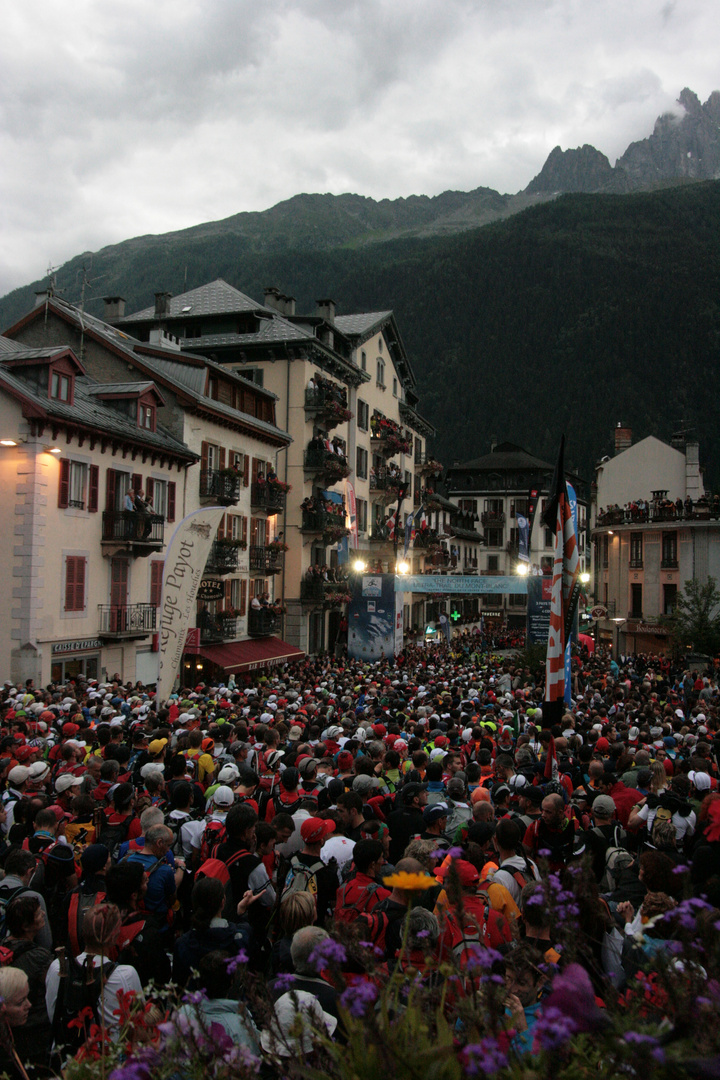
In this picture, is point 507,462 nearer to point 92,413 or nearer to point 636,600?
point 636,600

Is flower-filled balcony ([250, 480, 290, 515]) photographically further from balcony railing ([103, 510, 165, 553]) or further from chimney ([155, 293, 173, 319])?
chimney ([155, 293, 173, 319])

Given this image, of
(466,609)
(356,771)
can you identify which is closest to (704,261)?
(466,609)

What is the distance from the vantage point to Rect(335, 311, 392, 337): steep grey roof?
160ft

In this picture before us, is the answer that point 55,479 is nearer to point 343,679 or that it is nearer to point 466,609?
point 343,679

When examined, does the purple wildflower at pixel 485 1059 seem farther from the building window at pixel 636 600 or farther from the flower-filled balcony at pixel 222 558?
the building window at pixel 636 600

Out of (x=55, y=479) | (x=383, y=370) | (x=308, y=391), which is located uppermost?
(x=383, y=370)

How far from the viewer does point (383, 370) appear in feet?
173

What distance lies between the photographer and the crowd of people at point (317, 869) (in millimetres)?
3744

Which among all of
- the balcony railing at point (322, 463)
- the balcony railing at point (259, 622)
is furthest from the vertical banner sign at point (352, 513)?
the balcony railing at point (259, 622)

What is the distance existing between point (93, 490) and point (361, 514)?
1018 inches

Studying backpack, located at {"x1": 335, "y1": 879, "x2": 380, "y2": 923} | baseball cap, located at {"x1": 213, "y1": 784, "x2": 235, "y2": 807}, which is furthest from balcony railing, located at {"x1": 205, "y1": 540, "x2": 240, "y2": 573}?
backpack, located at {"x1": 335, "y1": 879, "x2": 380, "y2": 923}

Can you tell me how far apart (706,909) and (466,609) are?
75521 mm

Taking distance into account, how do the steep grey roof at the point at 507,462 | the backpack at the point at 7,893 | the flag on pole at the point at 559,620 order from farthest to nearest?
the steep grey roof at the point at 507,462, the flag on pole at the point at 559,620, the backpack at the point at 7,893

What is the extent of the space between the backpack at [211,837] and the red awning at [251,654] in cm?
2311
